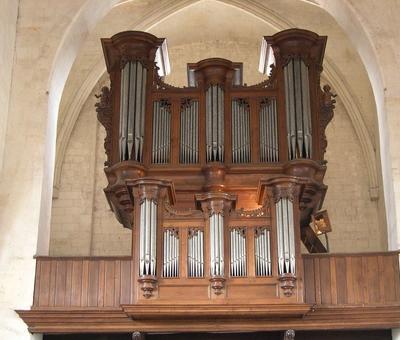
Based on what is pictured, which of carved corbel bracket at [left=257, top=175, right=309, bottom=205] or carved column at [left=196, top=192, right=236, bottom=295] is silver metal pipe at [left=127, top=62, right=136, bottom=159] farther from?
carved corbel bracket at [left=257, top=175, right=309, bottom=205]

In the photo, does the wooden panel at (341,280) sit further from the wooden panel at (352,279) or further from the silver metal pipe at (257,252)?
the silver metal pipe at (257,252)

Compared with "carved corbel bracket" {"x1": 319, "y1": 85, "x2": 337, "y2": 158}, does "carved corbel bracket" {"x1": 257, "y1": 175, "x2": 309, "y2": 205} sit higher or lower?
lower

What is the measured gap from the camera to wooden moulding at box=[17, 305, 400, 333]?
531 inches

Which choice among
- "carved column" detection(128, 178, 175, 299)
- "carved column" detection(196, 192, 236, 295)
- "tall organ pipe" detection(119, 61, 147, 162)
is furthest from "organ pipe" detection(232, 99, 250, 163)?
"carved column" detection(128, 178, 175, 299)

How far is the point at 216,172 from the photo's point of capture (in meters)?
15.2

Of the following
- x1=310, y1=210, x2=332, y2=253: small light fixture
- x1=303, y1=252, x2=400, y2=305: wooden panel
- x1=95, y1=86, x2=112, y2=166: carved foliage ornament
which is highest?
x1=95, y1=86, x2=112, y2=166: carved foliage ornament

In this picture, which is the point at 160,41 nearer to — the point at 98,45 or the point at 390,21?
the point at 390,21

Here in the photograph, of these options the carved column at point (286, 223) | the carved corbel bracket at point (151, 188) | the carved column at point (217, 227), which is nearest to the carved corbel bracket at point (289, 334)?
the carved column at point (286, 223)

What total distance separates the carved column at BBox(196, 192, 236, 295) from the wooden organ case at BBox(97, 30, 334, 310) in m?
0.02

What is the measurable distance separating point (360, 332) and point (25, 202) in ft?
18.9

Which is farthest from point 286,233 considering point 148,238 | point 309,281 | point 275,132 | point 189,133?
point 189,133

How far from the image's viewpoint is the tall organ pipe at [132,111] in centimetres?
1545

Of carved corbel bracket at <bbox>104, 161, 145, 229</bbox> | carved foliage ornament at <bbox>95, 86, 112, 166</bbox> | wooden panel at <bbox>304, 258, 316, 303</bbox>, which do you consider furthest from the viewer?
carved foliage ornament at <bbox>95, 86, 112, 166</bbox>

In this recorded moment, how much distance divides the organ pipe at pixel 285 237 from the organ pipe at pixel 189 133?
243 centimetres
